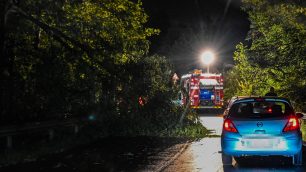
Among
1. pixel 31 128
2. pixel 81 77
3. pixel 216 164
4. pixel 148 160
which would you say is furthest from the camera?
pixel 81 77

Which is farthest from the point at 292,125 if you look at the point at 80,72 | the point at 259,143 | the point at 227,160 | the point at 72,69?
the point at 72,69

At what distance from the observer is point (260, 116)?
10.8 metres

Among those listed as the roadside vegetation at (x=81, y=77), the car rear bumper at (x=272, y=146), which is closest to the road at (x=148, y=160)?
the car rear bumper at (x=272, y=146)

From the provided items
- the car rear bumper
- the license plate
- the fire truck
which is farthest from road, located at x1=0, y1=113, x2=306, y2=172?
the fire truck

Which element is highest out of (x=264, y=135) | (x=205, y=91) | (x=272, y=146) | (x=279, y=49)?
(x=279, y=49)

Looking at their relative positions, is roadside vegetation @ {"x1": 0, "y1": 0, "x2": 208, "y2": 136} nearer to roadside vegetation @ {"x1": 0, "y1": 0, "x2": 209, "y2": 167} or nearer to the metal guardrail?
roadside vegetation @ {"x1": 0, "y1": 0, "x2": 209, "y2": 167}

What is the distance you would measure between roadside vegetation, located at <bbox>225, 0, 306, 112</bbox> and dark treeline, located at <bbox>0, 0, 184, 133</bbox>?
4.28 m

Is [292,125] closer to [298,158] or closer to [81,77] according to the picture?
[298,158]

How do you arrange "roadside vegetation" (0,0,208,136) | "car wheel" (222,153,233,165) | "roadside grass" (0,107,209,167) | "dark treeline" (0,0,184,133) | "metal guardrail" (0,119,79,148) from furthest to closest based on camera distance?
"roadside grass" (0,107,209,167) < "roadside vegetation" (0,0,208,136) < "dark treeline" (0,0,184,133) < "metal guardrail" (0,119,79,148) < "car wheel" (222,153,233,165)

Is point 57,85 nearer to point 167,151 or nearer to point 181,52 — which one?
point 167,151

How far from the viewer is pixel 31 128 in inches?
573

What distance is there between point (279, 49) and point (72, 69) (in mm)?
8455

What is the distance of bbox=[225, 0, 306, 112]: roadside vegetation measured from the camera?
56.2ft

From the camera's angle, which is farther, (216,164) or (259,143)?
(216,164)
